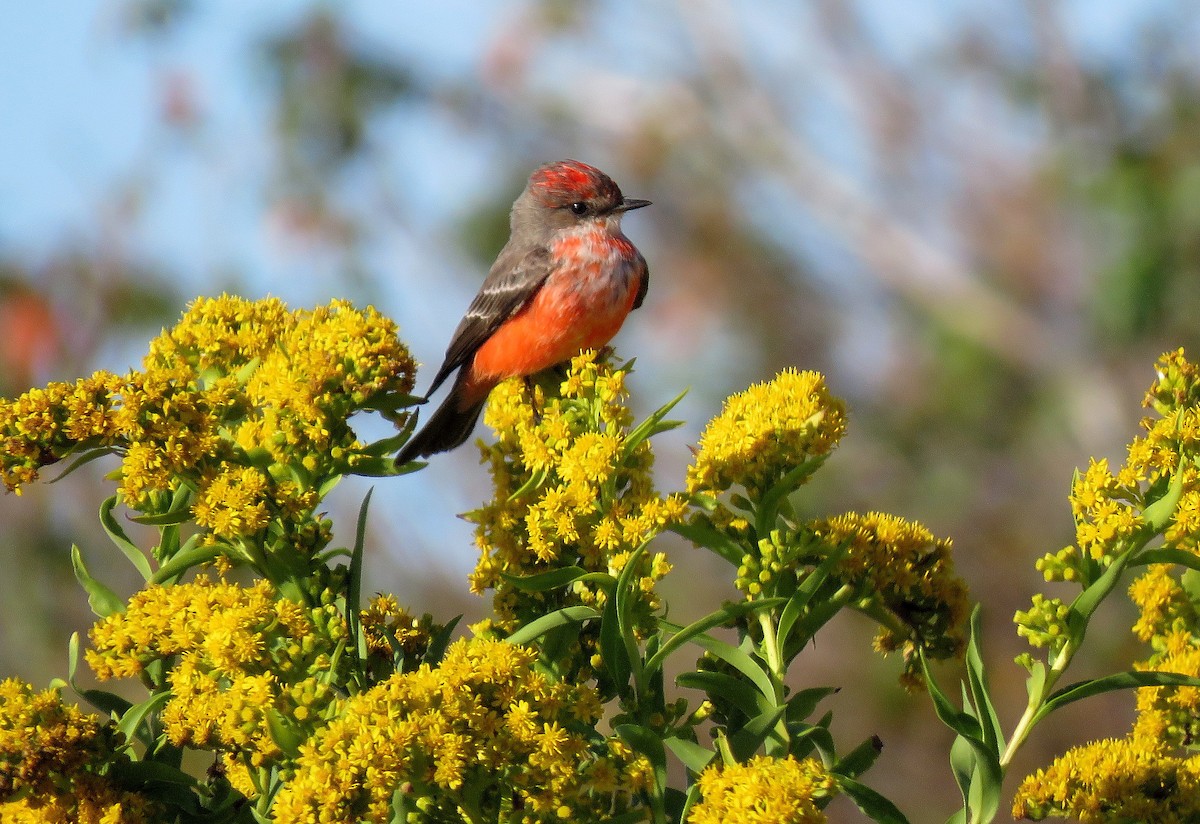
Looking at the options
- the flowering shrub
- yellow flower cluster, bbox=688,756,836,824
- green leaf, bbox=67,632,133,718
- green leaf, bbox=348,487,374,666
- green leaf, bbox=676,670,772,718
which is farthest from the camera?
green leaf, bbox=67,632,133,718

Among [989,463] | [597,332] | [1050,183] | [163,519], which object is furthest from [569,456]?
[989,463]

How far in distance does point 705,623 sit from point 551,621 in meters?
0.29

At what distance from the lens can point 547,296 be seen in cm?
530

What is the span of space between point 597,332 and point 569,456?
106 inches

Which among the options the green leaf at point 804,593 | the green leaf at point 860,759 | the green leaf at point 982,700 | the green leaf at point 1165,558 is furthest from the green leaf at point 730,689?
the green leaf at point 1165,558

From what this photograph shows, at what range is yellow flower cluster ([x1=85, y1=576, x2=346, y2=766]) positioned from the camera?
2146 millimetres

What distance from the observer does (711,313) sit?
20.0 metres

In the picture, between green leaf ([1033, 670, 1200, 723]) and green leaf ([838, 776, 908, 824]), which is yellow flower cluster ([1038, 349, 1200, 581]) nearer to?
green leaf ([1033, 670, 1200, 723])

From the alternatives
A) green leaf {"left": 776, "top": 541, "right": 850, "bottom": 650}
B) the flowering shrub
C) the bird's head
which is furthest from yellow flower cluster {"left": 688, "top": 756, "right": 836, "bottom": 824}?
the bird's head

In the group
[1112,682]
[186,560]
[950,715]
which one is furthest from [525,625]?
[1112,682]

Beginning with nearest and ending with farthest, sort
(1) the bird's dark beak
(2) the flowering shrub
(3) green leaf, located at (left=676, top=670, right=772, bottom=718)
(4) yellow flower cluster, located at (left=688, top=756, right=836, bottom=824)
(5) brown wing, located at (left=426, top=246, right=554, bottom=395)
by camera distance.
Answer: (4) yellow flower cluster, located at (left=688, top=756, right=836, bottom=824) < (2) the flowering shrub < (3) green leaf, located at (left=676, top=670, right=772, bottom=718) < (5) brown wing, located at (left=426, top=246, right=554, bottom=395) < (1) the bird's dark beak

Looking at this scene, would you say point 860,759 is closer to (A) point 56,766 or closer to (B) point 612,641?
(B) point 612,641

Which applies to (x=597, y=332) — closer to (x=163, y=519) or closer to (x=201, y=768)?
(x=163, y=519)

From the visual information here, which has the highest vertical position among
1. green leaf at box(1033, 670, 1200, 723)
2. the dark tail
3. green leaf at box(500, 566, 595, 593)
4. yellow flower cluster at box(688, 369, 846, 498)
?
the dark tail
